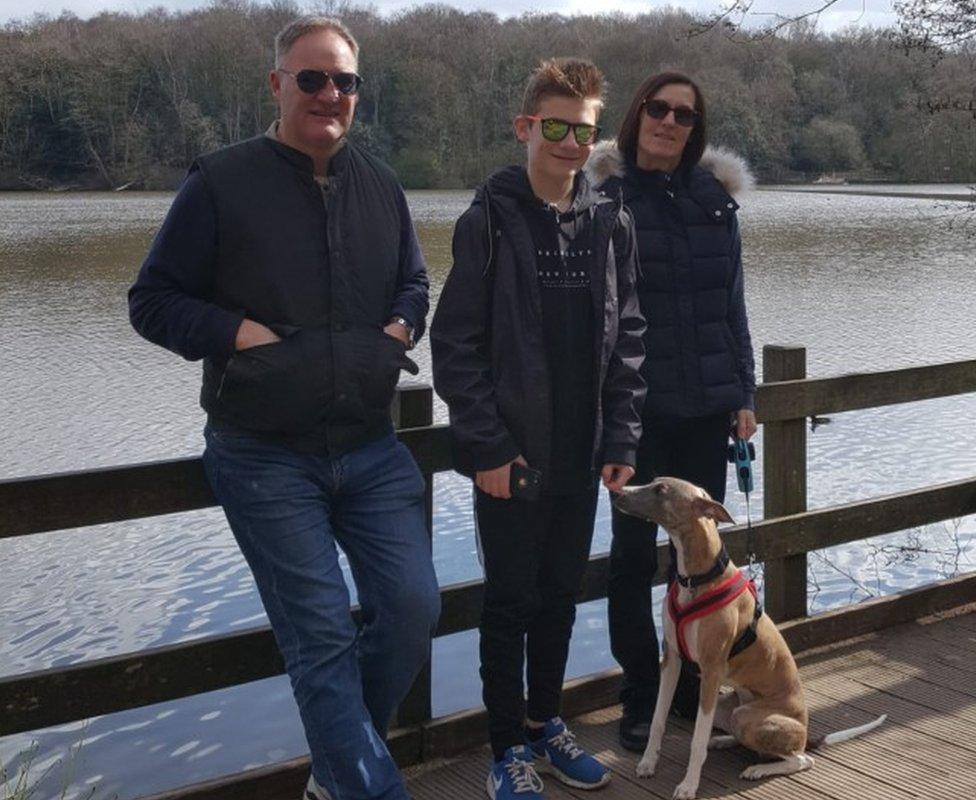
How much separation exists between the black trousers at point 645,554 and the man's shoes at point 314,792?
1.20m

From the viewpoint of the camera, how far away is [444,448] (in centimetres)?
374

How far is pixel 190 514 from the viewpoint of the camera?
28.1 ft

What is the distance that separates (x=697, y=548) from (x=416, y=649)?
93 centimetres

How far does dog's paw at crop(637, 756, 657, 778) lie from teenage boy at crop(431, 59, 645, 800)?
0.16m

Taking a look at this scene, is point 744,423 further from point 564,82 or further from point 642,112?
point 564,82

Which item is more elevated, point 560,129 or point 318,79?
point 318,79

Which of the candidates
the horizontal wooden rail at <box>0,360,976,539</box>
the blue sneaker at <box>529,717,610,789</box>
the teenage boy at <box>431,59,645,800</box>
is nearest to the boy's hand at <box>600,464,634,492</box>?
the teenage boy at <box>431,59,645,800</box>

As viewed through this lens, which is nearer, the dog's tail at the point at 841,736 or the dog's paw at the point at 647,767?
the dog's paw at the point at 647,767

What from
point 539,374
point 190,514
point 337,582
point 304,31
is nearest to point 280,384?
point 337,582

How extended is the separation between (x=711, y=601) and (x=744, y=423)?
660 millimetres

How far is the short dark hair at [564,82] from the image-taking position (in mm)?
3375

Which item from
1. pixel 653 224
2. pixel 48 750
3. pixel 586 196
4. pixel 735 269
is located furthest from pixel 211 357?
pixel 48 750

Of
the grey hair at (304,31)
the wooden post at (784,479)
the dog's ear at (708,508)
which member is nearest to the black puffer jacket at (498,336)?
the dog's ear at (708,508)

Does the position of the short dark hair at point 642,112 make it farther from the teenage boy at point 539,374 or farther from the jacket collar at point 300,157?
the jacket collar at point 300,157
